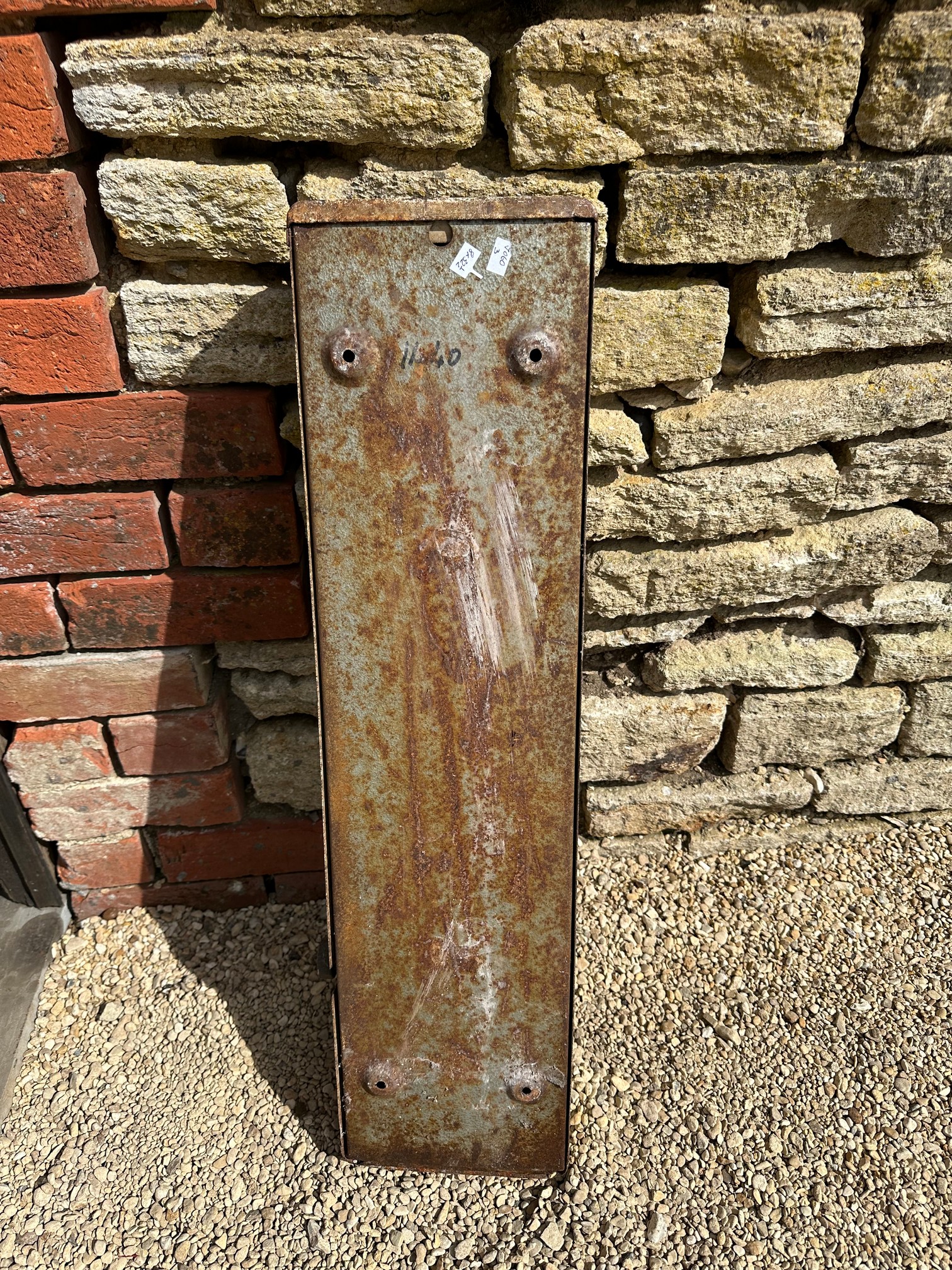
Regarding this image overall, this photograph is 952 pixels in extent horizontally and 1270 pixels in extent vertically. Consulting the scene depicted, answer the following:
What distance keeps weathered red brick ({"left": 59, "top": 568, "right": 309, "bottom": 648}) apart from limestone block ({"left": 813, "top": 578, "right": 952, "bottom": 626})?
3.67 ft

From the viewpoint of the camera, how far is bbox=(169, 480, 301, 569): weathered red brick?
5.09 ft

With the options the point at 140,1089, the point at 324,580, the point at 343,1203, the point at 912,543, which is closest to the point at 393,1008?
the point at 343,1203

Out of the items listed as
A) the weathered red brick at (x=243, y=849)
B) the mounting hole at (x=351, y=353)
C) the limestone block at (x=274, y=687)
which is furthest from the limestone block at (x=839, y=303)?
the weathered red brick at (x=243, y=849)

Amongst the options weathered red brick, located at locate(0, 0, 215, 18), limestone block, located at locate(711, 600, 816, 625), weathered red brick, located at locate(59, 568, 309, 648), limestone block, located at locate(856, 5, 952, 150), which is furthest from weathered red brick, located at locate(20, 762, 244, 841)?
limestone block, located at locate(856, 5, 952, 150)

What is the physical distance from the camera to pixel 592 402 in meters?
1.57

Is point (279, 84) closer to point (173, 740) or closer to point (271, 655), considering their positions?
point (271, 655)

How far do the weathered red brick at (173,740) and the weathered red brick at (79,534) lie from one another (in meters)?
0.32

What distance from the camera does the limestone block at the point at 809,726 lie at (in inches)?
75.4

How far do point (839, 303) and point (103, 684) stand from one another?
1.54m

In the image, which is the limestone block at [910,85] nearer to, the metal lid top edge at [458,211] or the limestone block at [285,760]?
the metal lid top edge at [458,211]

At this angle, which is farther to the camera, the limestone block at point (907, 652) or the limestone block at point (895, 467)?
the limestone block at point (907, 652)

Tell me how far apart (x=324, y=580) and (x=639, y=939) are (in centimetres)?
113

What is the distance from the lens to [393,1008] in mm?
1433

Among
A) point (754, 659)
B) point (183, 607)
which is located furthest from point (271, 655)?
point (754, 659)
